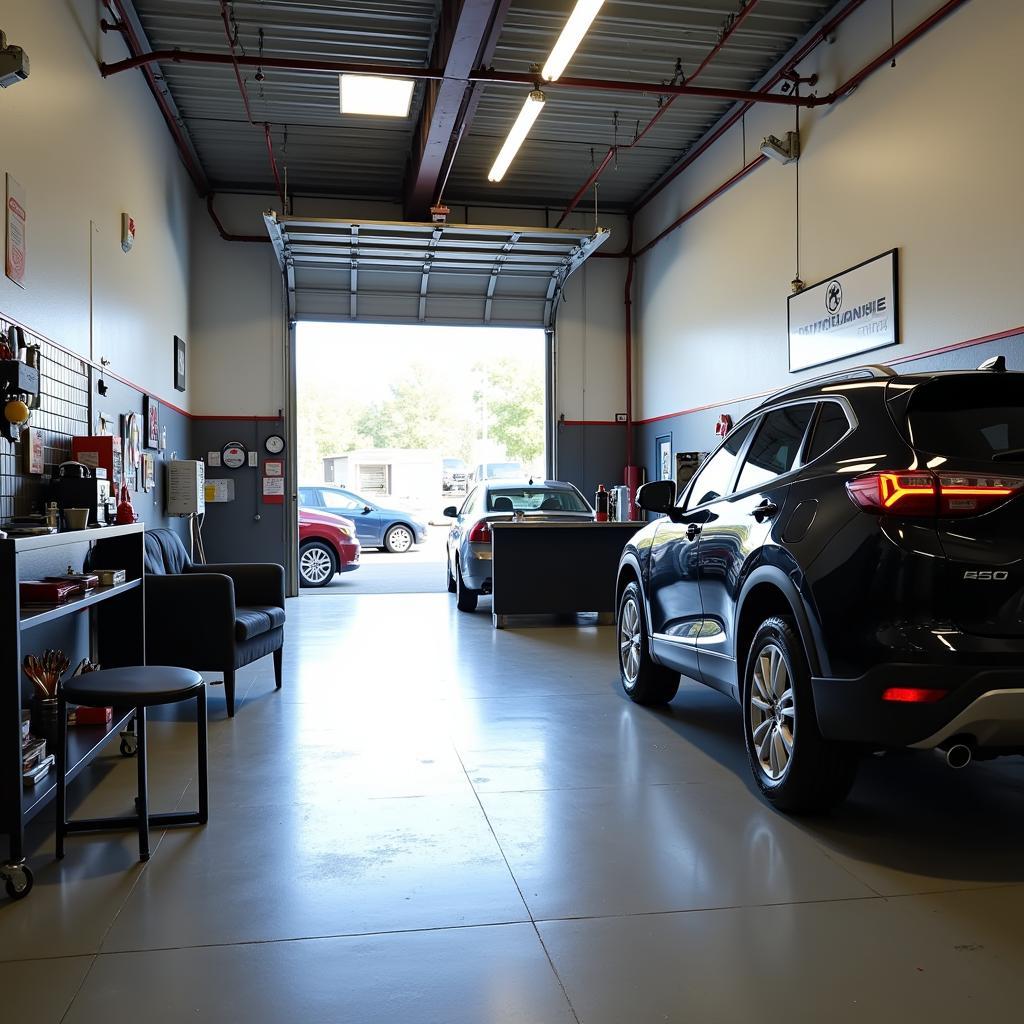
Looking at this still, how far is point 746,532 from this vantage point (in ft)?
12.3

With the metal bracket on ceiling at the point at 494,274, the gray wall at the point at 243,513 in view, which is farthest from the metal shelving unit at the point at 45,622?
the metal bracket on ceiling at the point at 494,274

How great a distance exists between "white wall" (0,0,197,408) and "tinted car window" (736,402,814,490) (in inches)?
140

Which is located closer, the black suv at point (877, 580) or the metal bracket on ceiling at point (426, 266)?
the black suv at point (877, 580)

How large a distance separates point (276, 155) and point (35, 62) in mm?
5719

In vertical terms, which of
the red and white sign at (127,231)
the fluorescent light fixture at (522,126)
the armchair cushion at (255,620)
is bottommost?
the armchair cushion at (255,620)

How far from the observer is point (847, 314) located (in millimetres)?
7559

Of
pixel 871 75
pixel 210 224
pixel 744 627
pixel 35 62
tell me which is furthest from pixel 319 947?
pixel 210 224

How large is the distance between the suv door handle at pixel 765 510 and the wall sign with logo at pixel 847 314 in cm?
405

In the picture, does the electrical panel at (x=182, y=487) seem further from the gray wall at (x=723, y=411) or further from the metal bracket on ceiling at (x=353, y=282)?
the gray wall at (x=723, y=411)

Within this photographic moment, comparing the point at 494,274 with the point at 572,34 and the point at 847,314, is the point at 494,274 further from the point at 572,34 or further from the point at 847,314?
the point at 572,34

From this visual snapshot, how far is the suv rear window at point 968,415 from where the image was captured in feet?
9.73

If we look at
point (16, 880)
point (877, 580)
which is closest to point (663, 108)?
point (877, 580)

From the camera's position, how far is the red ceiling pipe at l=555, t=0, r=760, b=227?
7371mm

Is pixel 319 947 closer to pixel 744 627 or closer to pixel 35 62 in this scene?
pixel 744 627
